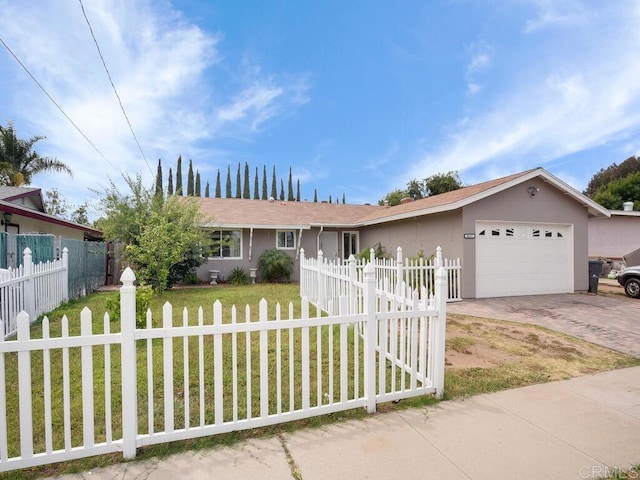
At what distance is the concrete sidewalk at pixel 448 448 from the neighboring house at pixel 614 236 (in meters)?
17.8

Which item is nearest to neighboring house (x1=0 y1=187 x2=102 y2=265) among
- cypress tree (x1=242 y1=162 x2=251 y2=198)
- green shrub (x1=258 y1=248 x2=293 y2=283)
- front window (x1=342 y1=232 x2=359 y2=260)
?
green shrub (x1=258 y1=248 x2=293 y2=283)

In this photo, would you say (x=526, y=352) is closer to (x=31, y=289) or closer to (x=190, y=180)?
(x=31, y=289)

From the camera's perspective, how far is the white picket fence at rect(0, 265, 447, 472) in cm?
222

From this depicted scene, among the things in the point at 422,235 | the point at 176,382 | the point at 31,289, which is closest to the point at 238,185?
the point at 422,235

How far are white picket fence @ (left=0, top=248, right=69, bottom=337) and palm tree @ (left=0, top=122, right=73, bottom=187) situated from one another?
51.7 ft

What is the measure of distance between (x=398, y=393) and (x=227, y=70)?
36.9 feet

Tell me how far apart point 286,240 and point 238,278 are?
289cm

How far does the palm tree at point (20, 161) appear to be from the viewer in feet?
63.5

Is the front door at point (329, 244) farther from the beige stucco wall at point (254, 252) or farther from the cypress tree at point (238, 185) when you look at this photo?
the cypress tree at point (238, 185)

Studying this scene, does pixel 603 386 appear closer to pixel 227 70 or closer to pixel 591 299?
pixel 591 299

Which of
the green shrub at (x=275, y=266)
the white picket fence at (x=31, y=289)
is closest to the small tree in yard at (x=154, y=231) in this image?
the white picket fence at (x=31, y=289)

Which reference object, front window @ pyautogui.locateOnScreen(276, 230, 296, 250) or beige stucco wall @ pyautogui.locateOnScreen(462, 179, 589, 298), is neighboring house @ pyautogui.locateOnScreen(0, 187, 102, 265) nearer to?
front window @ pyautogui.locateOnScreen(276, 230, 296, 250)

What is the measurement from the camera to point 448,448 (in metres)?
2.46

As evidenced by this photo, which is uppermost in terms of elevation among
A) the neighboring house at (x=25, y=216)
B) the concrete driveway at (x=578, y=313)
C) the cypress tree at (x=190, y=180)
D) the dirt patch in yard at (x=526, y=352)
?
the cypress tree at (x=190, y=180)
